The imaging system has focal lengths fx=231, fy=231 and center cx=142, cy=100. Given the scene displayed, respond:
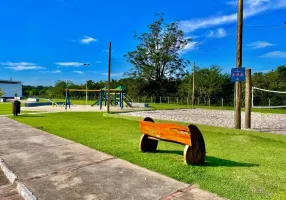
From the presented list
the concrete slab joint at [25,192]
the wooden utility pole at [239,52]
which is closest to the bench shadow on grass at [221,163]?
the concrete slab joint at [25,192]

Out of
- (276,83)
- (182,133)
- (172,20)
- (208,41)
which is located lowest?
(182,133)

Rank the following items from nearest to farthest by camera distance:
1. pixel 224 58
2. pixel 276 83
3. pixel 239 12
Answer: pixel 239 12, pixel 224 58, pixel 276 83

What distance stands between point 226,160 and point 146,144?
1449mm

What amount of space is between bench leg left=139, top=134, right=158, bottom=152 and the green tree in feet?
97.9

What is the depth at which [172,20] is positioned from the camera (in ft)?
121

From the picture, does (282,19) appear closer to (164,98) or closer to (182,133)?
(182,133)

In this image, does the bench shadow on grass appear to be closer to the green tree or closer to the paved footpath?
the paved footpath

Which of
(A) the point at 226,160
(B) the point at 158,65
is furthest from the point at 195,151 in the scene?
(B) the point at 158,65

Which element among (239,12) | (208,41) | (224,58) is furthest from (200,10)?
(239,12)

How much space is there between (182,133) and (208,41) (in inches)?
691

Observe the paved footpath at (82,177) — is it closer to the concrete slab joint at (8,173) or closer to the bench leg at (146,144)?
the concrete slab joint at (8,173)

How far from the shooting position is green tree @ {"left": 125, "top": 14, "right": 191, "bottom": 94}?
34.8 m

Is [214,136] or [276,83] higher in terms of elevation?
[276,83]

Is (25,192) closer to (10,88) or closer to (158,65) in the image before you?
(158,65)
